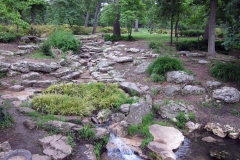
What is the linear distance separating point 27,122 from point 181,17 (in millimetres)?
12623

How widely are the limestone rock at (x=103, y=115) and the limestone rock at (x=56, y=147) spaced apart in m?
1.52

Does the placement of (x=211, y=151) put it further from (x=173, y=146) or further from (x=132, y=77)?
(x=132, y=77)

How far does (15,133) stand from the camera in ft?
15.5

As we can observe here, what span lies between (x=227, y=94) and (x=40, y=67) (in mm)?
7302

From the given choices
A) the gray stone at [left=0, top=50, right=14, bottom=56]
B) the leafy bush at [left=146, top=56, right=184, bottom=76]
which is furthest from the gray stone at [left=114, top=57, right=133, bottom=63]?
the gray stone at [left=0, top=50, right=14, bottom=56]

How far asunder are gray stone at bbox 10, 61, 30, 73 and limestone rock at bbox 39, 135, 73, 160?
4.73m

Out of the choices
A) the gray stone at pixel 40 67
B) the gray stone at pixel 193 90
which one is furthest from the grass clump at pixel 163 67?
the gray stone at pixel 40 67

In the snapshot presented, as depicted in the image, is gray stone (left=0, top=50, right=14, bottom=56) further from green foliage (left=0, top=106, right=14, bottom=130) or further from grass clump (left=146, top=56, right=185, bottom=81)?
grass clump (left=146, top=56, right=185, bottom=81)

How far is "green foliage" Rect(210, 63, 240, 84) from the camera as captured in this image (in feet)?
27.2

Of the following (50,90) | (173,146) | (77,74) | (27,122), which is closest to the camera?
(27,122)

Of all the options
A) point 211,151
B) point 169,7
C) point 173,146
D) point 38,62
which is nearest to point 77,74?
point 38,62

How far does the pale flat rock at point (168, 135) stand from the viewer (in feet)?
18.2

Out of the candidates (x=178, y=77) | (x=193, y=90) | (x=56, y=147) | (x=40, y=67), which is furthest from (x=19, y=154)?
(x=178, y=77)

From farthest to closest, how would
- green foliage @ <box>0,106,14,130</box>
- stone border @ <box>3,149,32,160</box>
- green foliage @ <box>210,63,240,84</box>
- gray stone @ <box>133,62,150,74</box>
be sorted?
1. gray stone @ <box>133,62,150,74</box>
2. green foliage @ <box>210,63,240,84</box>
3. green foliage @ <box>0,106,14,130</box>
4. stone border @ <box>3,149,32,160</box>
